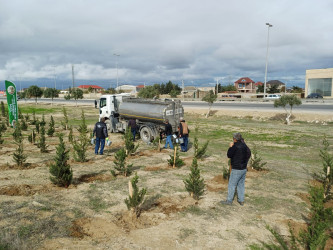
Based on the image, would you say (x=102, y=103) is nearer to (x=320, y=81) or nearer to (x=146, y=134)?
(x=146, y=134)

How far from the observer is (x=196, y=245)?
520cm

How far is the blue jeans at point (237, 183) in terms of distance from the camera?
6848 mm

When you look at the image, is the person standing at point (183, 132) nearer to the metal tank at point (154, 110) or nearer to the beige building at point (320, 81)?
the metal tank at point (154, 110)

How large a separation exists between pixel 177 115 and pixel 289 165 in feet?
23.1

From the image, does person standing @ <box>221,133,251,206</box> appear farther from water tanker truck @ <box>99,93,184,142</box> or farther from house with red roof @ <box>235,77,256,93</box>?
house with red roof @ <box>235,77,256,93</box>

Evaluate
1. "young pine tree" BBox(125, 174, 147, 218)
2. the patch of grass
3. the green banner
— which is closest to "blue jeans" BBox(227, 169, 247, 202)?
the patch of grass

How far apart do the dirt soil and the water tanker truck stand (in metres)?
5.67

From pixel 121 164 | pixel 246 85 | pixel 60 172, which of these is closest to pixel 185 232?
pixel 121 164

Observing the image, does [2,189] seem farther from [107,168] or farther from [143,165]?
[143,165]

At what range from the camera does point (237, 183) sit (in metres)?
7.14

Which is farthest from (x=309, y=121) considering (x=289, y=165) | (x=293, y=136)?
(x=289, y=165)

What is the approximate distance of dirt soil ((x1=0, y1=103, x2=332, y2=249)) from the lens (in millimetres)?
5277

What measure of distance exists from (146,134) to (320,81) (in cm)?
6030

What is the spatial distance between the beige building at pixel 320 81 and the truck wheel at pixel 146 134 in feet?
194
